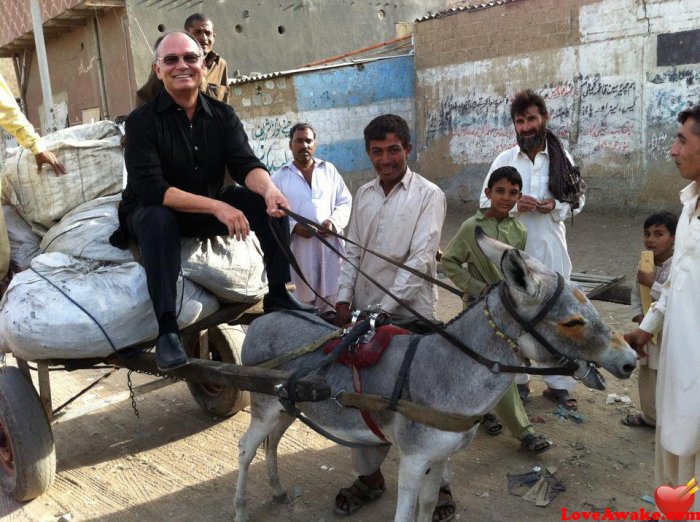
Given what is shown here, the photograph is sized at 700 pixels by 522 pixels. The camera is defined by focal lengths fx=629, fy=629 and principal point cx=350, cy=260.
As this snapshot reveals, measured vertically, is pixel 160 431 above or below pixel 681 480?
below

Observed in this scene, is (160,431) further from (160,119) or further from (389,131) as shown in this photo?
(389,131)

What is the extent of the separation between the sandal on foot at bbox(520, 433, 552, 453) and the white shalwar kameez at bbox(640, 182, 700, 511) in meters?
1.26

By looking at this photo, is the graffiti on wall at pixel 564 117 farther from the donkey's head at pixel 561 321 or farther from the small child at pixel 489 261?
the donkey's head at pixel 561 321

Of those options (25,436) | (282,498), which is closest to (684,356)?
(282,498)

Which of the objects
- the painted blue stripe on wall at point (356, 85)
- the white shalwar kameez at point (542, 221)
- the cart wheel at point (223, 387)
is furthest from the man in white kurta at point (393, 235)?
the painted blue stripe on wall at point (356, 85)

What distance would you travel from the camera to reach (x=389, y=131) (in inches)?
148

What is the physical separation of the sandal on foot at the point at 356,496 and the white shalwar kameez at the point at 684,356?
170 cm

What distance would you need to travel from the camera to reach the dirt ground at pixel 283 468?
12.6 ft

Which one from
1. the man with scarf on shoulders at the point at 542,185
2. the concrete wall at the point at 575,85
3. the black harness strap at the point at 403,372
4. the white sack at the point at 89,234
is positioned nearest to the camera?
the black harness strap at the point at 403,372

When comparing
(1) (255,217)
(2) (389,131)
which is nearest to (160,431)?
(1) (255,217)

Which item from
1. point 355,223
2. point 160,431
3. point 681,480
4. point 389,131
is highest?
point 389,131

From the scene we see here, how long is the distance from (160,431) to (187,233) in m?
2.07

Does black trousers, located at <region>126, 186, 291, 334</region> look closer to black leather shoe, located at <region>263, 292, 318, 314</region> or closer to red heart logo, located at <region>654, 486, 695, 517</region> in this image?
black leather shoe, located at <region>263, 292, 318, 314</region>

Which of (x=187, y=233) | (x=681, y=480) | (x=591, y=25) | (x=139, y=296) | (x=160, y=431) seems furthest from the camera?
(x=591, y=25)
